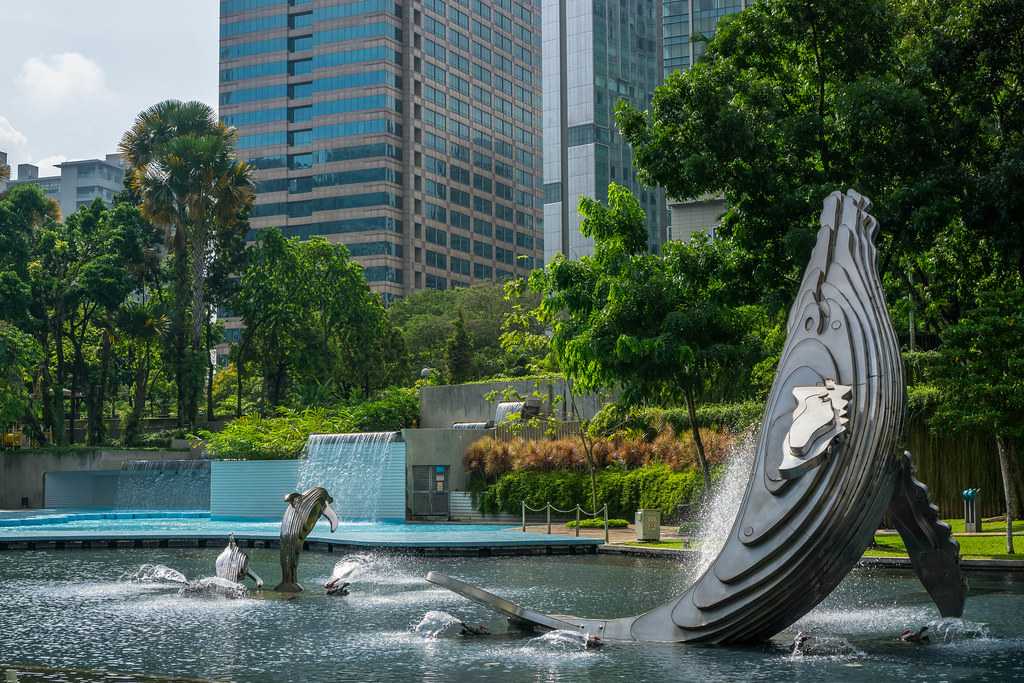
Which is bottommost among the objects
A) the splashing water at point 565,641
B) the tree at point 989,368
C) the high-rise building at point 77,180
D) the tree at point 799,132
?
the splashing water at point 565,641

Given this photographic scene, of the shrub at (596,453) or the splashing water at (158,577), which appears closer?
the splashing water at (158,577)

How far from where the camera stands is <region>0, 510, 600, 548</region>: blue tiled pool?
2706cm

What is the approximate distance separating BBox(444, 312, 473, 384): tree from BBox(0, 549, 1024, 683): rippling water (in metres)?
34.7

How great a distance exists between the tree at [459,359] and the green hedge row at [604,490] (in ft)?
65.7

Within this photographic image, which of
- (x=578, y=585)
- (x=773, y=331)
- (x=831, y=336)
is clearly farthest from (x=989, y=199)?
(x=831, y=336)

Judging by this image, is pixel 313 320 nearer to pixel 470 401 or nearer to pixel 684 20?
pixel 470 401

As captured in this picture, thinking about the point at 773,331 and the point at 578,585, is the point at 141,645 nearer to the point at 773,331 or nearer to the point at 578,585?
the point at 578,585

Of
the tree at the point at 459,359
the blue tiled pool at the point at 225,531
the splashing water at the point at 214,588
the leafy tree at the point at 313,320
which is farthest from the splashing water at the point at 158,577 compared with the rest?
the leafy tree at the point at 313,320

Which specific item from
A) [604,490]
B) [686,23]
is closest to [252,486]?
[604,490]

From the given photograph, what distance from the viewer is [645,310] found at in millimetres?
26344

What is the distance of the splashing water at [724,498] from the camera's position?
82.0 feet

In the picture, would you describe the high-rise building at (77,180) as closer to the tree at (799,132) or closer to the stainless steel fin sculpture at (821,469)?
the tree at (799,132)

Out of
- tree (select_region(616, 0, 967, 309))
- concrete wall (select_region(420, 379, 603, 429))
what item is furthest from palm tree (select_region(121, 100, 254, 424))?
tree (select_region(616, 0, 967, 309))

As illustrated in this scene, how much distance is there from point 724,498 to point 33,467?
35824 millimetres
